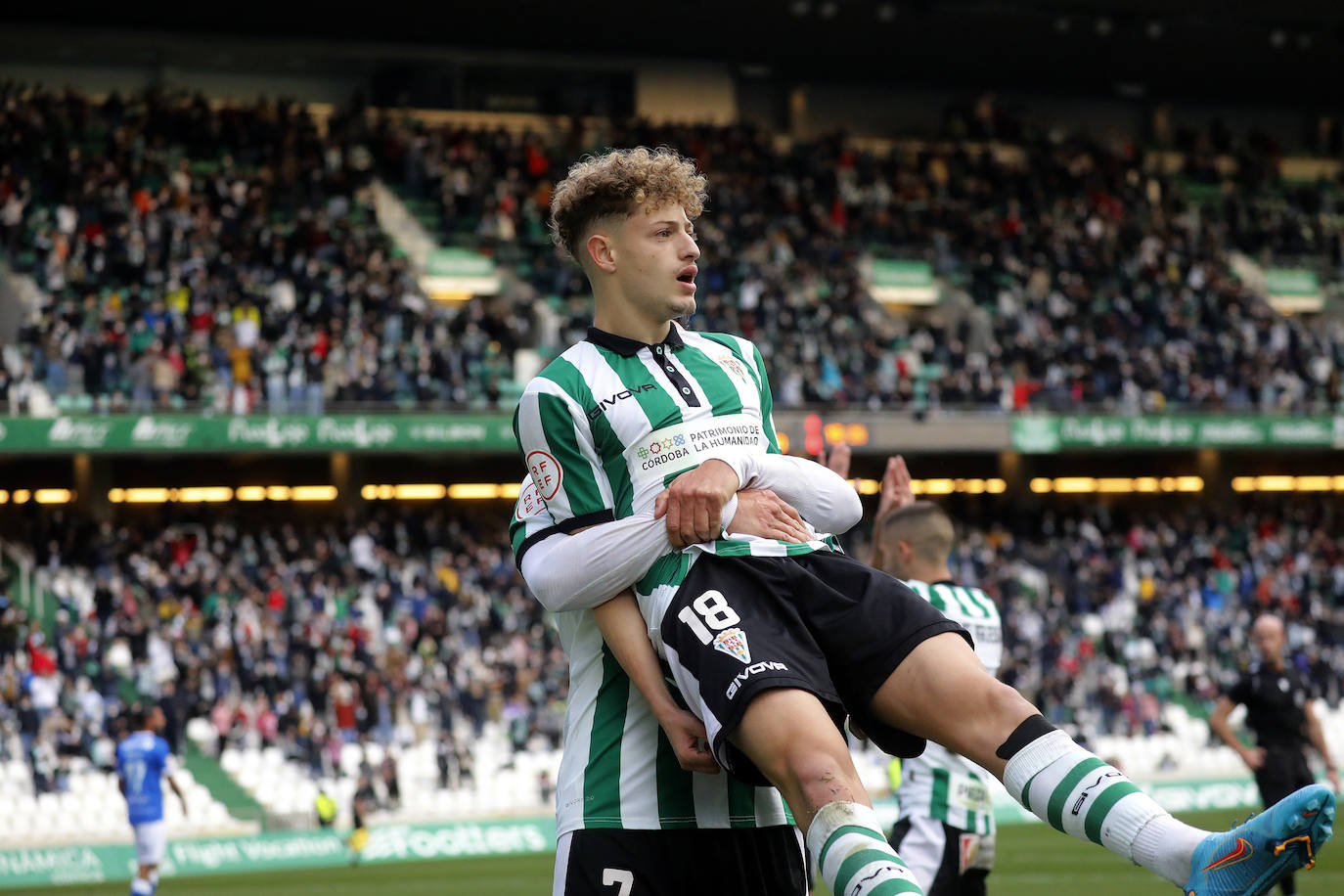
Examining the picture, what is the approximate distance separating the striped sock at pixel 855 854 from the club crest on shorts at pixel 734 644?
387 millimetres

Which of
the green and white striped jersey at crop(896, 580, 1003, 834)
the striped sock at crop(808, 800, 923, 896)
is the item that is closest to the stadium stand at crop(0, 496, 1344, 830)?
the green and white striped jersey at crop(896, 580, 1003, 834)

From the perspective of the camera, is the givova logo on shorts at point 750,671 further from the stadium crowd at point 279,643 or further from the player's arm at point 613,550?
the stadium crowd at point 279,643

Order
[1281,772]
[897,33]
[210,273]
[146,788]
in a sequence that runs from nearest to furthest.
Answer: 1. [1281,772]
2. [146,788]
3. [210,273]
4. [897,33]

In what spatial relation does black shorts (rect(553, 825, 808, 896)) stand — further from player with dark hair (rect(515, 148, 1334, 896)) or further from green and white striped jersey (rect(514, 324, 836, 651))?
green and white striped jersey (rect(514, 324, 836, 651))

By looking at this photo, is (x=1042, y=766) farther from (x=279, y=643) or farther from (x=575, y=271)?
(x=575, y=271)

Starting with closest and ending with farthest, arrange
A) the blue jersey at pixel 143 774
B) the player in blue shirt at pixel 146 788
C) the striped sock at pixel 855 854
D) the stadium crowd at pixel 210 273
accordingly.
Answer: the striped sock at pixel 855 854 < the player in blue shirt at pixel 146 788 < the blue jersey at pixel 143 774 < the stadium crowd at pixel 210 273

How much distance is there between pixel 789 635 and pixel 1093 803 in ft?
2.53

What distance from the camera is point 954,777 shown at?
6945 mm

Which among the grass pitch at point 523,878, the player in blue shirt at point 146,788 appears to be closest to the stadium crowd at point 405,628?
the grass pitch at point 523,878

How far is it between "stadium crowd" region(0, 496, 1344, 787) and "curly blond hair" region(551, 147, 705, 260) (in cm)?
1662

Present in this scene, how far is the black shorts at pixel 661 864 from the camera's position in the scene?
13.4 feet

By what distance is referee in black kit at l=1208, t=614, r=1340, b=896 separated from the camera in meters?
10.2

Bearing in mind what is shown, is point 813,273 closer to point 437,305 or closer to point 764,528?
point 437,305

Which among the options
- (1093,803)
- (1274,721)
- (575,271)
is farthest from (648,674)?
(575,271)
